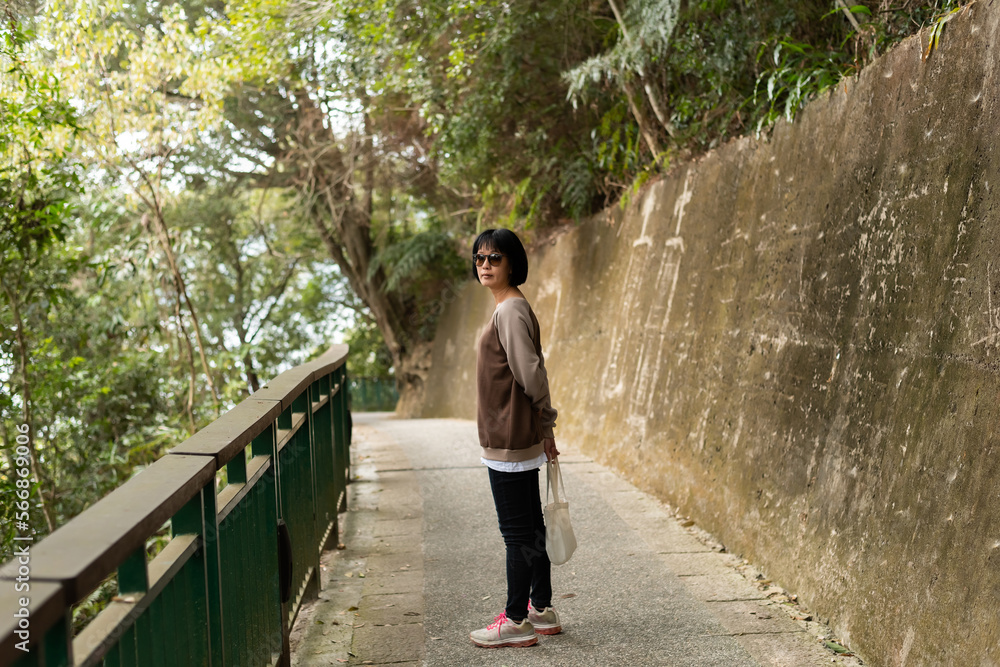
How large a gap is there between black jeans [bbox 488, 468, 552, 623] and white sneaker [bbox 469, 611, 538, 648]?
3 centimetres

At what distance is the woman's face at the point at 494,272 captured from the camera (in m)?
3.65

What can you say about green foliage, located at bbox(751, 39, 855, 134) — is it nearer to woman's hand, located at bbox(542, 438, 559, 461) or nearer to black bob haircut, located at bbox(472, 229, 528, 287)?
black bob haircut, located at bbox(472, 229, 528, 287)

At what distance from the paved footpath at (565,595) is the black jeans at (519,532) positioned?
0.79 feet

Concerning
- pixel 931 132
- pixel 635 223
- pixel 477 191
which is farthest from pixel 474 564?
pixel 477 191

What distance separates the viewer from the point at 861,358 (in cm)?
383

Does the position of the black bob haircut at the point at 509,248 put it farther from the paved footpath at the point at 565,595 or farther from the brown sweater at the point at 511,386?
the paved footpath at the point at 565,595

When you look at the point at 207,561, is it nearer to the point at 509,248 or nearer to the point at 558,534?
the point at 558,534

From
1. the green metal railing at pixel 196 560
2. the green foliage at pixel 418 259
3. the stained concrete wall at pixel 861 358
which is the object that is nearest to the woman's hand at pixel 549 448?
the green metal railing at pixel 196 560

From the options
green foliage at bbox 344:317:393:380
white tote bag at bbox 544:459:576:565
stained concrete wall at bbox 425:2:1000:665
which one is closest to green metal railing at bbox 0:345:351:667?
white tote bag at bbox 544:459:576:565

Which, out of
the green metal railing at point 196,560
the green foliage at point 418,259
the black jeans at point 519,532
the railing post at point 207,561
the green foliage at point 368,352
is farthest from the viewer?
the green foliage at point 368,352

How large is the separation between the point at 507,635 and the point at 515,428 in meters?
0.91

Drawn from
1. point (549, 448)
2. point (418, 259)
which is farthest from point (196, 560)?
point (418, 259)

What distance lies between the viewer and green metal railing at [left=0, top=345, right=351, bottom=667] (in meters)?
1.38

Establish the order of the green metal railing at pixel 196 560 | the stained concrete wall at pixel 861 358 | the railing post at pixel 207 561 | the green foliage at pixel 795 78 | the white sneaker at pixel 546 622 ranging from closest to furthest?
the green metal railing at pixel 196 560
the railing post at pixel 207 561
the stained concrete wall at pixel 861 358
the white sneaker at pixel 546 622
the green foliage at pixel 795 78
